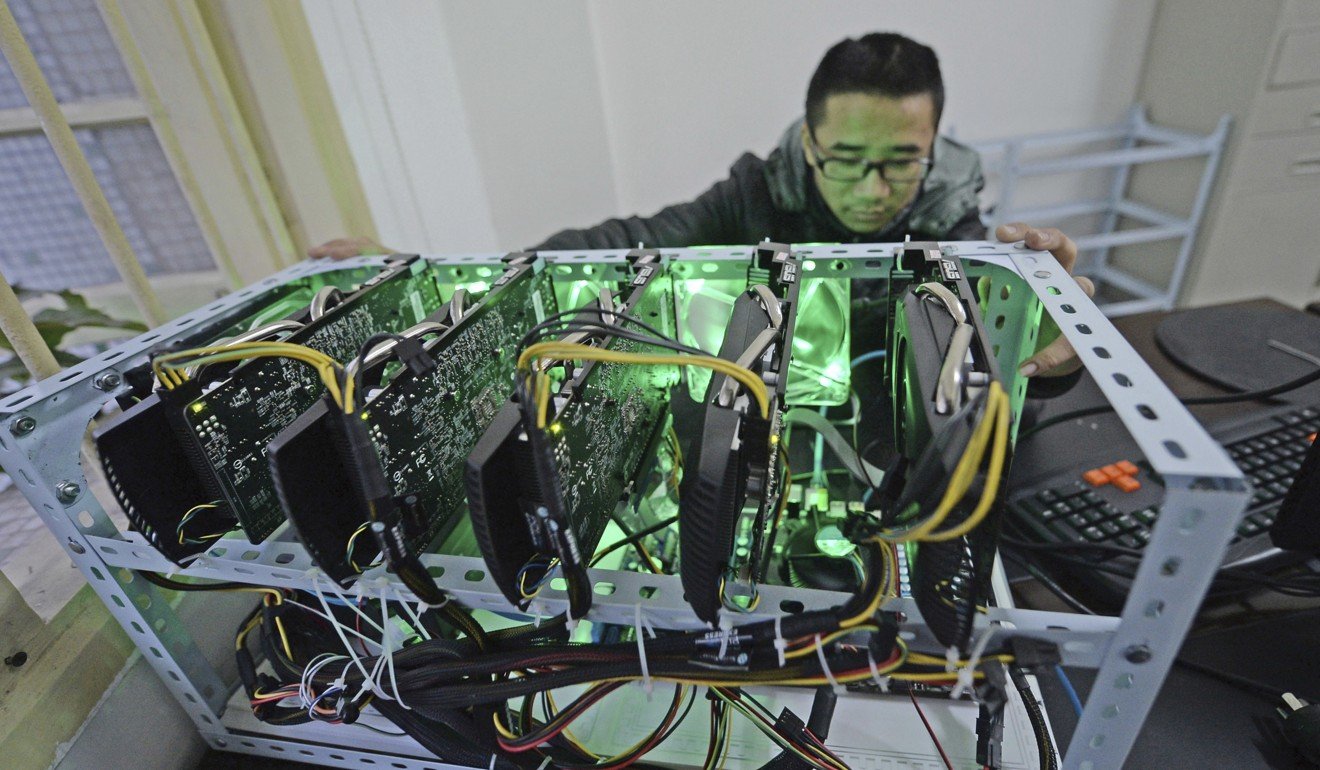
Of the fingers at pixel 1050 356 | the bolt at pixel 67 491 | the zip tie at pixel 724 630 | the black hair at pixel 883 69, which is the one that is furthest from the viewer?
the black hair at pixel 883 69

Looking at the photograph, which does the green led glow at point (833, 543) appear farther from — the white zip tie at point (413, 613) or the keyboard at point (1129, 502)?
the white zip tie at point (413, 613)

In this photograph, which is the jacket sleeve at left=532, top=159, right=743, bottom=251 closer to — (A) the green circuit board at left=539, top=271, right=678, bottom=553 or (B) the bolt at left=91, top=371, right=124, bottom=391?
(A) the green circuit board at left=539, top=271, right=678, bottom=553

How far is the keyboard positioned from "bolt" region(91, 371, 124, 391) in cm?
107

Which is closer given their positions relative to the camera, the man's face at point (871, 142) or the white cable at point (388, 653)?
the white cable at point (388, 653)

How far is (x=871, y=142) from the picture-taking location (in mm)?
1329

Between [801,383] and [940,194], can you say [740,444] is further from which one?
[940,194]

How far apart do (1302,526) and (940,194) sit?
3.26 feet

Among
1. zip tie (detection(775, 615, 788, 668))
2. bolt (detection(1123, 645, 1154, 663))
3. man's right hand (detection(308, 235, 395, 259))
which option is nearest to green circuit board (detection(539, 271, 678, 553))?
zip tie (detection(775, 615, 788, 668))

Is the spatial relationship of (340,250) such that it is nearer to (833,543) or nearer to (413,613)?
(413,613)

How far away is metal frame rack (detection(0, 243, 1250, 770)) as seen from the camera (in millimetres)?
385

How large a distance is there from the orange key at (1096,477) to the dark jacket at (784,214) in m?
0.70

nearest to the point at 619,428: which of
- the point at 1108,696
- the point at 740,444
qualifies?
the point at 740,444

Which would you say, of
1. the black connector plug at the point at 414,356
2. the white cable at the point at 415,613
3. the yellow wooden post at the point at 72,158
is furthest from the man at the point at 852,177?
the white cable at the point at 415,613

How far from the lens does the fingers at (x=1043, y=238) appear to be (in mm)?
724
